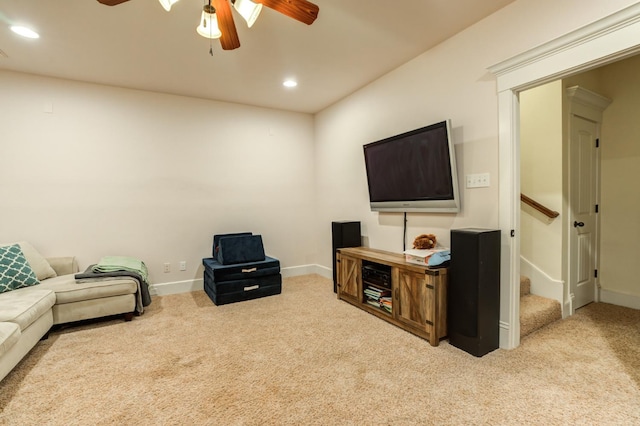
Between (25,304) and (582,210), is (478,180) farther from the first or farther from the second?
(25,304)

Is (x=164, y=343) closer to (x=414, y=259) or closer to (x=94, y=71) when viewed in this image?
(x=414, y=259)

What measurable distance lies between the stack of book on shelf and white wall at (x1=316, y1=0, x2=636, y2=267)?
555 millimetres

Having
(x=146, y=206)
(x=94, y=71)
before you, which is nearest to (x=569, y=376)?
(x=146, y=206)

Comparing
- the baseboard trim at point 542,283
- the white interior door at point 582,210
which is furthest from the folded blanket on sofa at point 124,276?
the white interior door at point 582,210

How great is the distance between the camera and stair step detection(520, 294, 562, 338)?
2.58 metres

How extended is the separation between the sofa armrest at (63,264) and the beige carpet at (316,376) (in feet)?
2.53

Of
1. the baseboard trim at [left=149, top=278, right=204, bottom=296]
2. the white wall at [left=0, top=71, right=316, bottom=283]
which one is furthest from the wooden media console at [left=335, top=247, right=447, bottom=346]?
the baseboard trim at [left=149, top=278, right=204, bottom=296]

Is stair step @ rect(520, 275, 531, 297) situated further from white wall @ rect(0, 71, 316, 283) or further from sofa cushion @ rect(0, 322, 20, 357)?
sofa cushion @ rect(0, 322, 20, 357)

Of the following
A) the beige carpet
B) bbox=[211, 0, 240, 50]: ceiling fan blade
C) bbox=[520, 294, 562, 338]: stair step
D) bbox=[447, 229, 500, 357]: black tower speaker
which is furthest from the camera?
bbox=[520, 294, 562, 338]: stair step

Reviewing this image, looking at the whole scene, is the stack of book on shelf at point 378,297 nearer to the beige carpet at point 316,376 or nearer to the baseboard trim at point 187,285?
the beige carpet at point 316,376

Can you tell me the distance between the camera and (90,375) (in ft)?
6.85

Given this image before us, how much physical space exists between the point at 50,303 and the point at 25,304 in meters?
0.32

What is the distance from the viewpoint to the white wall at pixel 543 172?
116 inches

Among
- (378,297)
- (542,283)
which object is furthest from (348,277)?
(542,283)
